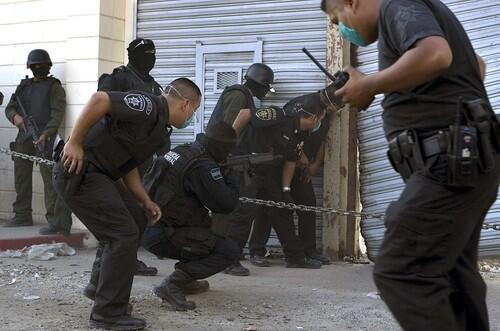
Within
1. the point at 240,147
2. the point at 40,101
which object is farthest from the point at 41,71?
the point at 240,147

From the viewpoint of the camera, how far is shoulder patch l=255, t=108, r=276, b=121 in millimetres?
6566

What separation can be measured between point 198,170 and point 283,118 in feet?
6.15

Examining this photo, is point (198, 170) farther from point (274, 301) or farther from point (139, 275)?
point (139, 275)

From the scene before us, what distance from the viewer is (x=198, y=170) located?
16.4 ft

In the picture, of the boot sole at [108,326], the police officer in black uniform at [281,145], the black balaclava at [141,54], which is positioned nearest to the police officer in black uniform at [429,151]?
the boot sole at [108,326]

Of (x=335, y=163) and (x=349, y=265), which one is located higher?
(x=335, y=163)

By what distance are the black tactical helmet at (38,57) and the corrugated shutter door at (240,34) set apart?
102 centimetres

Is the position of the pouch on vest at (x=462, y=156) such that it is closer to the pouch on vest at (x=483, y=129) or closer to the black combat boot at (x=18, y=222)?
the pouch on vest at (x=483, y=129)

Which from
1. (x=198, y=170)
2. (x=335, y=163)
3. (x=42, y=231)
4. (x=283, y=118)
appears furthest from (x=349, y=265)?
(x=42, y=231)

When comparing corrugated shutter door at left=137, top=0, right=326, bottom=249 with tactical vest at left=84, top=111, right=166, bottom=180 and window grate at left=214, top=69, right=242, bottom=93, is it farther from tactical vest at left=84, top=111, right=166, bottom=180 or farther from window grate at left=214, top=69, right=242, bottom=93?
tactical vest at left=84, top=111, right=166, bottom=180

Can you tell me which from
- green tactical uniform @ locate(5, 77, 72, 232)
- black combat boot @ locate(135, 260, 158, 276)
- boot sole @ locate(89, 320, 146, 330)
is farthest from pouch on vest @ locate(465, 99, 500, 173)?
green tactical uniform @ locate(5, 77, 72, 232)

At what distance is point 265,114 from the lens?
6.58 meters

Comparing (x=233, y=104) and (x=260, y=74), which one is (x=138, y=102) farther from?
(x=260, y=74)

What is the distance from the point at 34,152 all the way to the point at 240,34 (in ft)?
8.75
